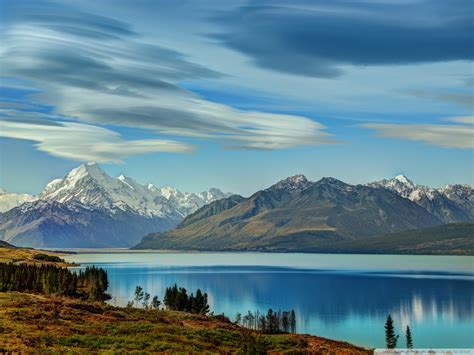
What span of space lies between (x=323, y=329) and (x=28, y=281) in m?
81.4

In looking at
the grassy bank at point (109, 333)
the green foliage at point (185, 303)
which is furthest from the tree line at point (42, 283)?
the grassy bank at point (109, 333)

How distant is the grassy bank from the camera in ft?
271

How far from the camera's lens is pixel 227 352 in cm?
8444

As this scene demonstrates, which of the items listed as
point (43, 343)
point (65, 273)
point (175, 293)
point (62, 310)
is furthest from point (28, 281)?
point (43, 343)

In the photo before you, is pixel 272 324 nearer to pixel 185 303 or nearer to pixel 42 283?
pixel 185 303

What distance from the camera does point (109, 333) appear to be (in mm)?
93062

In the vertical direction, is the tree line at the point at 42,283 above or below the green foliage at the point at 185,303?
above

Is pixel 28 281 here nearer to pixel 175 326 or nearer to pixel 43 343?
pixel 175 326

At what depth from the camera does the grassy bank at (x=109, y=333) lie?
271ft

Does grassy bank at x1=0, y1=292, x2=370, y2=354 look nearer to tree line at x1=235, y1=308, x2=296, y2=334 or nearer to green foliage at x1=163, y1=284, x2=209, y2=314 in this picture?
tree line at x1=235, y1=308, x2=296, y2=334

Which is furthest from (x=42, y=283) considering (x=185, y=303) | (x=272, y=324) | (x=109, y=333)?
(x=109, y=333)

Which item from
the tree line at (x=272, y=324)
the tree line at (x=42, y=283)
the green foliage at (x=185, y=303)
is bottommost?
the tree line at (x=272, y=324)

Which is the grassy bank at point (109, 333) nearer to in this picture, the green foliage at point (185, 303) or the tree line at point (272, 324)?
the tree line at point (272, 324)

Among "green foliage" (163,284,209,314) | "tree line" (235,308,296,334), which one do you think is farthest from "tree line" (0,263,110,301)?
"tree line" (235,308,296,334)
